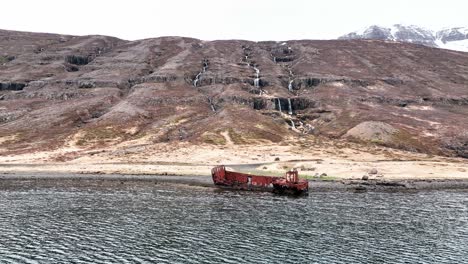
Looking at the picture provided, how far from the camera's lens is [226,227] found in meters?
55.8

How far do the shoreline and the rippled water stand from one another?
21.3 feet

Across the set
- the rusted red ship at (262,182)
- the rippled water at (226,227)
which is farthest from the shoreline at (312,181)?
the rippled water at (226,227)

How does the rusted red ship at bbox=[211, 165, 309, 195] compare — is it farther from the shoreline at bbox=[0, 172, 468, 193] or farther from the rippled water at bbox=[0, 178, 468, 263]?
the rippled water at bbox=[0, 178, 468, 263]

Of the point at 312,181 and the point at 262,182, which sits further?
the point at 312,181

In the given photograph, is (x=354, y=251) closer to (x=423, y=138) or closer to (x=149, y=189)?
(x=149, y=189)

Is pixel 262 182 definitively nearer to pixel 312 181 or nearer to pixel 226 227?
pixel 312 181

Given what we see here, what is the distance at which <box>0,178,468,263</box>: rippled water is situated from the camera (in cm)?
4444

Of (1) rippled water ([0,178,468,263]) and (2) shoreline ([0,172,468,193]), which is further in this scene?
(2) shoreline ([0,172,468,193])

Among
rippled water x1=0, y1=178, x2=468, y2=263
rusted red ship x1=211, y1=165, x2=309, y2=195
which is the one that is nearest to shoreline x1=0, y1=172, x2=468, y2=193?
rusted red ship x1=211, y1=165, x2=309, y2=195

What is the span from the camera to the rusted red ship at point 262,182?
269ft

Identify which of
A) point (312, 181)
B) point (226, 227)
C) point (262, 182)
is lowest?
point (226, 227)

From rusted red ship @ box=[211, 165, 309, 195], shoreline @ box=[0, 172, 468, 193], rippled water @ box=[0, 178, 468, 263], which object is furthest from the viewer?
shoreline @ box=[0, 172, 468, 193]

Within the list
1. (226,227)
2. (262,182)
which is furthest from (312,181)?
(226,227)

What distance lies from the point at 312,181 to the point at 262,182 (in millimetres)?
12729
